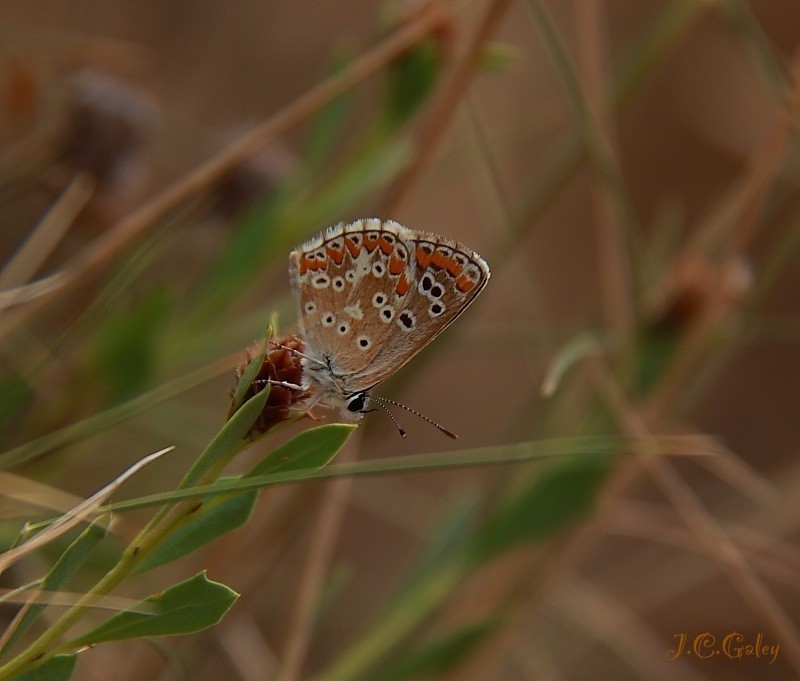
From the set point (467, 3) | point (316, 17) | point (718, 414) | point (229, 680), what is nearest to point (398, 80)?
point (467, 3)

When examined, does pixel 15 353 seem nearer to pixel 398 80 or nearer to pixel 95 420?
pixel 95 420

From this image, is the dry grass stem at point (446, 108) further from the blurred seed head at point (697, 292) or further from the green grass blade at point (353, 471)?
the green grass blade at point (353, 471)

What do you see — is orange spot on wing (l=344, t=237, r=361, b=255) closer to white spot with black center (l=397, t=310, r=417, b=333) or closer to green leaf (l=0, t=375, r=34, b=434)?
white spot with black center (l=397, t=310, r=417, b=333)

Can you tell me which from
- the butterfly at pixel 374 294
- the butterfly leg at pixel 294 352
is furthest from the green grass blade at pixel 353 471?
the butterfly at pixel 374 294

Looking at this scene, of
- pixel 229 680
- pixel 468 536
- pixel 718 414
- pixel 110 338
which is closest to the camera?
pixel 110 338

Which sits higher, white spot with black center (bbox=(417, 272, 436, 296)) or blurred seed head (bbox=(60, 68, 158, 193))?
blurred seed head (bbox=(60, 68, 158, 193))

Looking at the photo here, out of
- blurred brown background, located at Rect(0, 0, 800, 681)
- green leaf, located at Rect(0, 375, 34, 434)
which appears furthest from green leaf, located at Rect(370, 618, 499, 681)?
green leaf, located at Rect(0, 375, 34, 434)

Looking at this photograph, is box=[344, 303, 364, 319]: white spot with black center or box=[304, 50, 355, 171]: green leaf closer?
box=[344, 303, 364, 319]: white spot with black center
